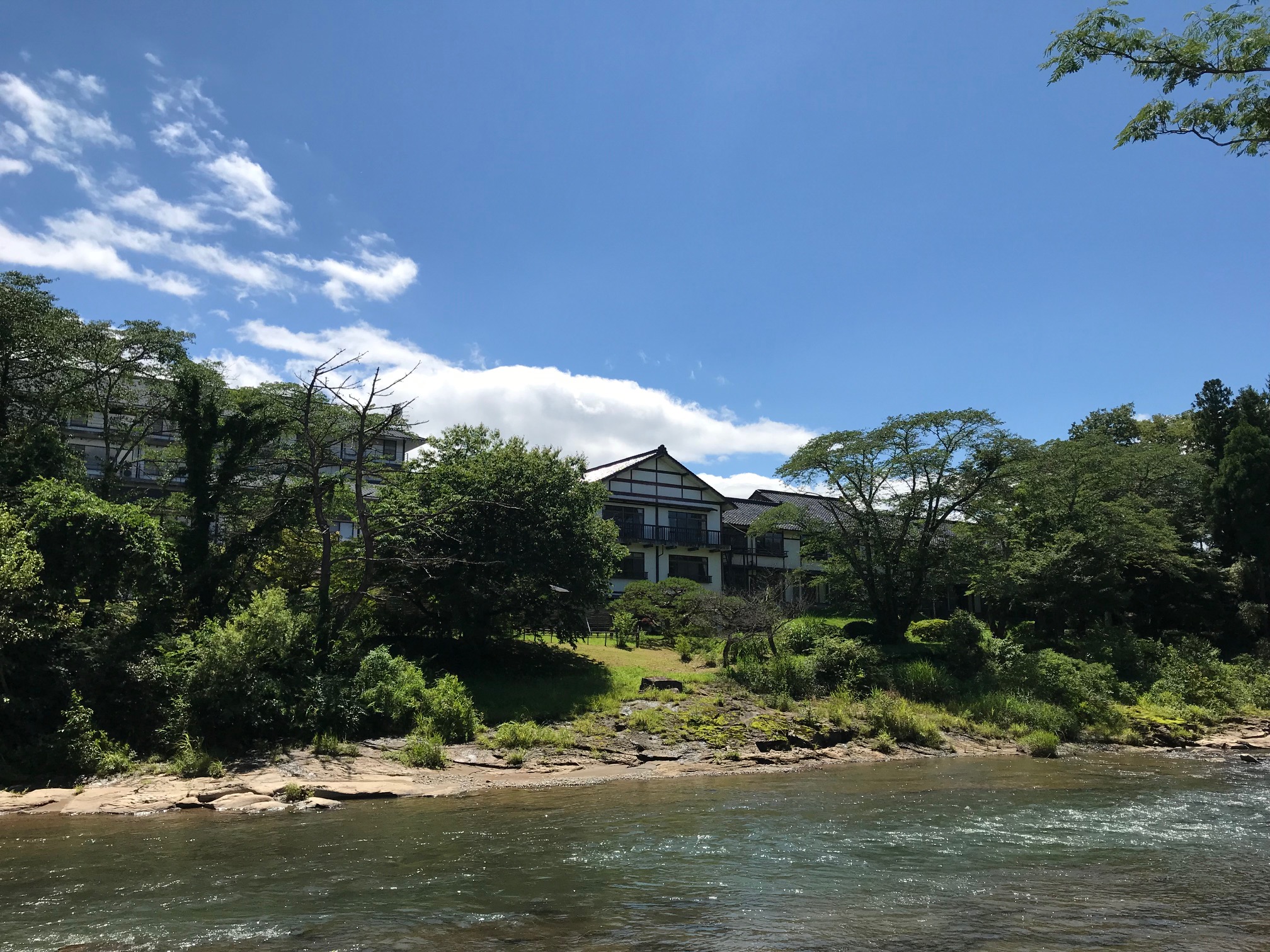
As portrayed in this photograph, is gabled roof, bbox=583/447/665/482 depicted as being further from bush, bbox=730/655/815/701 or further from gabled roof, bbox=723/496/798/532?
bush, bbox=730/655/815/701

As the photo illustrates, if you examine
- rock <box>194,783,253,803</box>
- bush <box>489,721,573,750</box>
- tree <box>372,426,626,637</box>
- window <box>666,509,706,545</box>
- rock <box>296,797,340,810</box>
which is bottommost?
rock <box>296,797,340,810</box>

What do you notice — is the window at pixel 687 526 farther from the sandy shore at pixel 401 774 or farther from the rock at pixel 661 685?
the sandy shore at pixel 401 774

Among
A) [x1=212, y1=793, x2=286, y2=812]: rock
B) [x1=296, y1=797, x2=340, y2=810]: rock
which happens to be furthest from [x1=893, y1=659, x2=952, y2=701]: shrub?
[x1=212, y1=793, x2=286, y2=812]: rock

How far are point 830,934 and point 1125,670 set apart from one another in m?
26.1

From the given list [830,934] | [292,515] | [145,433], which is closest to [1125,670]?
[830,934]

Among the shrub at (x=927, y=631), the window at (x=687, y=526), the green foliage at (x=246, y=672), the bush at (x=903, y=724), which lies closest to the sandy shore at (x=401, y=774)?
the bush at (x=903, y=724)

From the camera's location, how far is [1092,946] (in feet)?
24.1

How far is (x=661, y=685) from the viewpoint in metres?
23.6

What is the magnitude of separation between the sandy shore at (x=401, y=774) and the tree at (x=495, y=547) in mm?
5058

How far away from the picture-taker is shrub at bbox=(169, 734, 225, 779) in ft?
51.4

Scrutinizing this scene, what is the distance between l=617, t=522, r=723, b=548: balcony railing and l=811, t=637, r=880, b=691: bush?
18481 millimetres

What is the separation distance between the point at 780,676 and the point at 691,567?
2171cm

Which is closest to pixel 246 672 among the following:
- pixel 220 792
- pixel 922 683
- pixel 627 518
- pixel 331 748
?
pixel 331 748

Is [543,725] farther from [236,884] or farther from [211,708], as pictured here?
[236,884]
